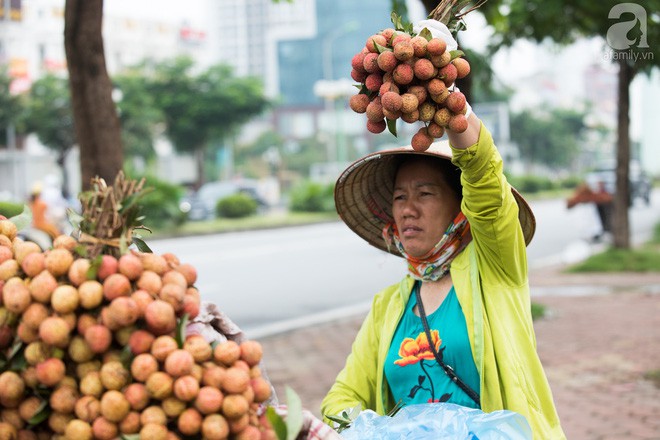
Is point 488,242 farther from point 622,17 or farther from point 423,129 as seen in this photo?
point 622,17

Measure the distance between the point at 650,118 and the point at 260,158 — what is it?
45.7 metres

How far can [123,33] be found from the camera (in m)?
69.7

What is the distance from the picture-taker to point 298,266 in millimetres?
15141

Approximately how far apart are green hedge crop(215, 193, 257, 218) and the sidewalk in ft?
66.9

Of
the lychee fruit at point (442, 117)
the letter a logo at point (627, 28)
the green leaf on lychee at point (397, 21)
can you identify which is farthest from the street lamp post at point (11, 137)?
the lychee fruit at point (442, 117)

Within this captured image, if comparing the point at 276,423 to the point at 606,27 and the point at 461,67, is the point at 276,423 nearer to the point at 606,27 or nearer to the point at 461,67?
the point at 461,67

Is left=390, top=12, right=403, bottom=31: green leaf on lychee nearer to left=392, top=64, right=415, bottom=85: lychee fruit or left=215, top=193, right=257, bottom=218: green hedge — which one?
left=392, top=64, right=415, bottom=85: lychee fruit

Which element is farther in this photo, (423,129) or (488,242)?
(488,242)

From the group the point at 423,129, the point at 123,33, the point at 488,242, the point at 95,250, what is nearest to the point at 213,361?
the point at 95,250

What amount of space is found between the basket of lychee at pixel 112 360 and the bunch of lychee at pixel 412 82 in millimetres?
659

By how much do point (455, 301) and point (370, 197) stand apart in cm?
62

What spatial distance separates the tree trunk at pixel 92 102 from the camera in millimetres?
4840

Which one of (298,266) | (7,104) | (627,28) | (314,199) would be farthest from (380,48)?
(7,104)

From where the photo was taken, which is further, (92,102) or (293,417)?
(92,102)
